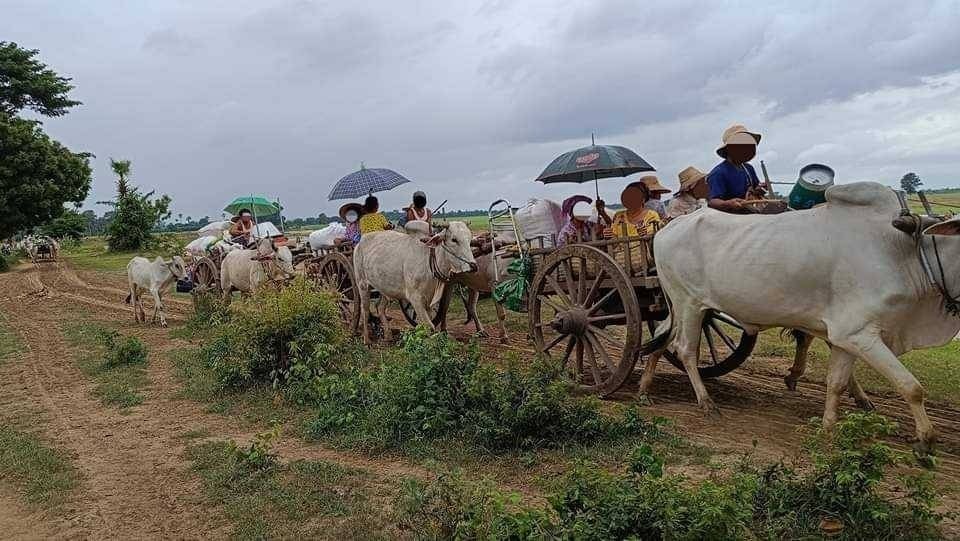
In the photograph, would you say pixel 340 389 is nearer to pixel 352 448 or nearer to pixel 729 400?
pixel 352 448

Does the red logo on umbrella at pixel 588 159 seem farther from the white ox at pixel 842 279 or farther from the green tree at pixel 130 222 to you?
the green tree at pixel 130 222

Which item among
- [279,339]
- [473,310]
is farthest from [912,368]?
[279,339]

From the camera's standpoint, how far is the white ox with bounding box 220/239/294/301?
12.9 meters

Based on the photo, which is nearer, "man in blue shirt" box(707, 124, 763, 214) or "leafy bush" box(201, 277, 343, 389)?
"man in blue shirt" box(707, 124, 763, 214)

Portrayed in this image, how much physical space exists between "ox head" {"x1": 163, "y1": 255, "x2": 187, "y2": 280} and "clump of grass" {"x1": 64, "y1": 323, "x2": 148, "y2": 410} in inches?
115

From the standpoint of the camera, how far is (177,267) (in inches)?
630

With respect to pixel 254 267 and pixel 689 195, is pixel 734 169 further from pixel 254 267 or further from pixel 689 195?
pixel 254 267

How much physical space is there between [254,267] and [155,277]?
3.47 m

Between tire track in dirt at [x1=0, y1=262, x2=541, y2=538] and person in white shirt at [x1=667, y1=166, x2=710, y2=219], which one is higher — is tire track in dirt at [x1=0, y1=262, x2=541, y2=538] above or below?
below

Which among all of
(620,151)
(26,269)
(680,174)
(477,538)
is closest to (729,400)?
(680,174)

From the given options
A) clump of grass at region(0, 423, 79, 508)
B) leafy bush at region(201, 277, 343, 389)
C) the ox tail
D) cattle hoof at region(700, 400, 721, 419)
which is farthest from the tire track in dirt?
the ox tail

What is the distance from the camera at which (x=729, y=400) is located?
7.08 metres

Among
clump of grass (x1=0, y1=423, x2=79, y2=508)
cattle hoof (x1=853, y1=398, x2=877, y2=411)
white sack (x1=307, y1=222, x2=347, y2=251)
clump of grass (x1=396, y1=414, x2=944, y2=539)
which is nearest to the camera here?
clump of grass (x1=396, y1=414, x2=944, y2=539)

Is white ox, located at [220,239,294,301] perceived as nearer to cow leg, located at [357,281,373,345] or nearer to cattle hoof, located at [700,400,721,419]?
cow leg, located at [357,281,373,345]
